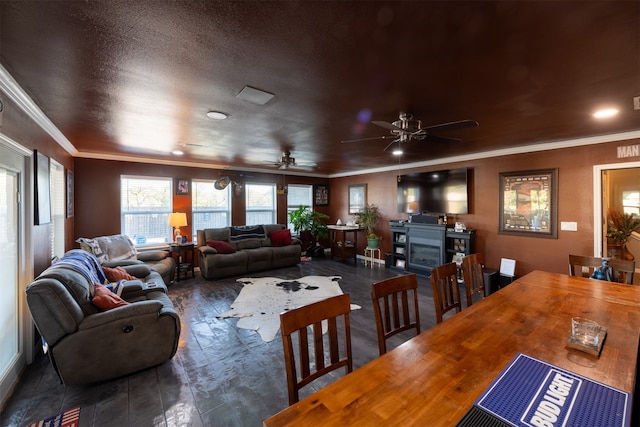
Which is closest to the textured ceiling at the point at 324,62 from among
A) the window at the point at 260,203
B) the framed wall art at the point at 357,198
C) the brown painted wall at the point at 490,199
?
the brown painted wall at the point at 490,199

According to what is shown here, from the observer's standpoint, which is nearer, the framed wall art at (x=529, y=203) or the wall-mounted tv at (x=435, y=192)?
the framed wall art at (x=529, y=203)

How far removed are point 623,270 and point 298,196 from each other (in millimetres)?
6410

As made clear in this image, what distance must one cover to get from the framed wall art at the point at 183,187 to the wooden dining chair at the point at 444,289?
18.1ft

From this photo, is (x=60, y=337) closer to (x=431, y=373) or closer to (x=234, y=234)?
(x=431, y=373)

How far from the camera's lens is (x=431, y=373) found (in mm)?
1109

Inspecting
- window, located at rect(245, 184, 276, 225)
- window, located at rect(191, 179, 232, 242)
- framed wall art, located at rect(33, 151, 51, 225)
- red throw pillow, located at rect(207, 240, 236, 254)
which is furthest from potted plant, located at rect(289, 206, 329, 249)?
framed wall art, located at rect(33, 151, 51, 225)

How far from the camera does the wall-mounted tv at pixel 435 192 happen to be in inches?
200

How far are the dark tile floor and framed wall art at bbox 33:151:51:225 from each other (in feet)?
4.51

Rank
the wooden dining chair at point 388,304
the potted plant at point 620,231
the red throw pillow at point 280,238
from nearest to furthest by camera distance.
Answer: the wooden dining chair at point 388,304
the potted plant at point 620,231
the red throw pillow at point 280,238

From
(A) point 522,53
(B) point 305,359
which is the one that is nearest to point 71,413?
(B) point 305,359

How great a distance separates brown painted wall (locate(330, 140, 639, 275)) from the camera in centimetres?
379

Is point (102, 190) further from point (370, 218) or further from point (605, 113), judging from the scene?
point (605, 113)

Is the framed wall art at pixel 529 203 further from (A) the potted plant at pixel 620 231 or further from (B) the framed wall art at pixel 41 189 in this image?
(B) the framed wall art at pixel 41 189

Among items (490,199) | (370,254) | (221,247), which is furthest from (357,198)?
(221,247)
